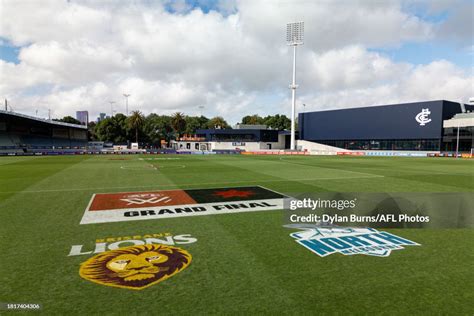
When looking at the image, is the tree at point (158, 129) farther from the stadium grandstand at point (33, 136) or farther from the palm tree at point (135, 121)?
the stadium grandstand at point (33, 136)

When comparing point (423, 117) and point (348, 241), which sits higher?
point (423, 117)

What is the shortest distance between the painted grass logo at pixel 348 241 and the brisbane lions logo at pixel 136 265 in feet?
10.6

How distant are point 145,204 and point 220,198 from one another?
3498mm

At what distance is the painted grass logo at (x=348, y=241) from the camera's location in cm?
714

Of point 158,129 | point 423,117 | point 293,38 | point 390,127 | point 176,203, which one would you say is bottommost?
point 176,203

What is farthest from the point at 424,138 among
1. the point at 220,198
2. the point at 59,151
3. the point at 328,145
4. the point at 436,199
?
the point at 59,151

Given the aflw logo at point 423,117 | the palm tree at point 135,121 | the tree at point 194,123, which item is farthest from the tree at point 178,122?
the aflw logo at point 423,117

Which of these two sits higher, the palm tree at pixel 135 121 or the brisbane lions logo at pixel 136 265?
the palm tree at pixel 135 121

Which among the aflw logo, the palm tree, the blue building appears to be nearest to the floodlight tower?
the blue building

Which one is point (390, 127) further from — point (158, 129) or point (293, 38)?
point (158, 129)

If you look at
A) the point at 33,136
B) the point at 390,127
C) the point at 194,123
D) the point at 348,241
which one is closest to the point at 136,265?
the point at 348,241

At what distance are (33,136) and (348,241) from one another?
3737 inches

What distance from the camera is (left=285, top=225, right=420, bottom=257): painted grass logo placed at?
714 centimetres

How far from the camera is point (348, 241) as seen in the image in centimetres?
777
